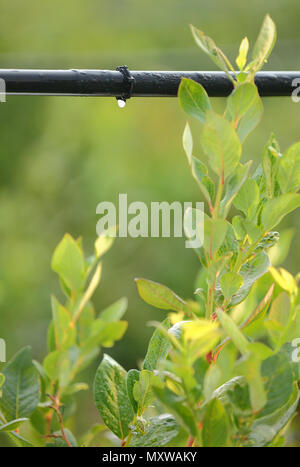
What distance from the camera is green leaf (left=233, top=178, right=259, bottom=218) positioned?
0.98 feet

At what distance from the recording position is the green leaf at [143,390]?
0.28m

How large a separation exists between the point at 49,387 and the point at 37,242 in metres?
1.79

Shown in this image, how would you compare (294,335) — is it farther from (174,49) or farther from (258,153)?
(174,49)

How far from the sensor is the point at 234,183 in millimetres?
291

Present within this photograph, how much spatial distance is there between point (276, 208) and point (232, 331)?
7 cm

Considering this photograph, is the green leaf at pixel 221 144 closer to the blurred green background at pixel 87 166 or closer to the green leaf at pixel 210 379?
the green leaf at pixel 210 379

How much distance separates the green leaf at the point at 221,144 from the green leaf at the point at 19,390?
0.47 ft

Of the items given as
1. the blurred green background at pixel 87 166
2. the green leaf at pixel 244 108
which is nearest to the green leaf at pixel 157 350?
the green leaf at pixel 244 108

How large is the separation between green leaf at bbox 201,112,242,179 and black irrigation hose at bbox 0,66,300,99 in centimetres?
14

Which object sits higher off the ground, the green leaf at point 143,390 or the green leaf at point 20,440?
the green leaf at point 143,390

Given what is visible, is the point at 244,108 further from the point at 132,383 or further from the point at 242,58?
the point at 132,383

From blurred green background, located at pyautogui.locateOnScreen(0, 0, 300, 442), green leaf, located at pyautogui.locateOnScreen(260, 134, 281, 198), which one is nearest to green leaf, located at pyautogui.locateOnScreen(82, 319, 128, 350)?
green leaf, located at pyautogui.locateOnScreen(260, 134, 281, 198)

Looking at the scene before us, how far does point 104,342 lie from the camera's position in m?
0.30

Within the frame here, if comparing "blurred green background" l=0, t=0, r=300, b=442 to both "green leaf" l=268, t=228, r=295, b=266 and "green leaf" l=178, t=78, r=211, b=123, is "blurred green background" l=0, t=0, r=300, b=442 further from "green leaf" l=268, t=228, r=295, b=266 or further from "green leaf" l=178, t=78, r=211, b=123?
"green leaf" l=178, t=78, r=211, b=123
